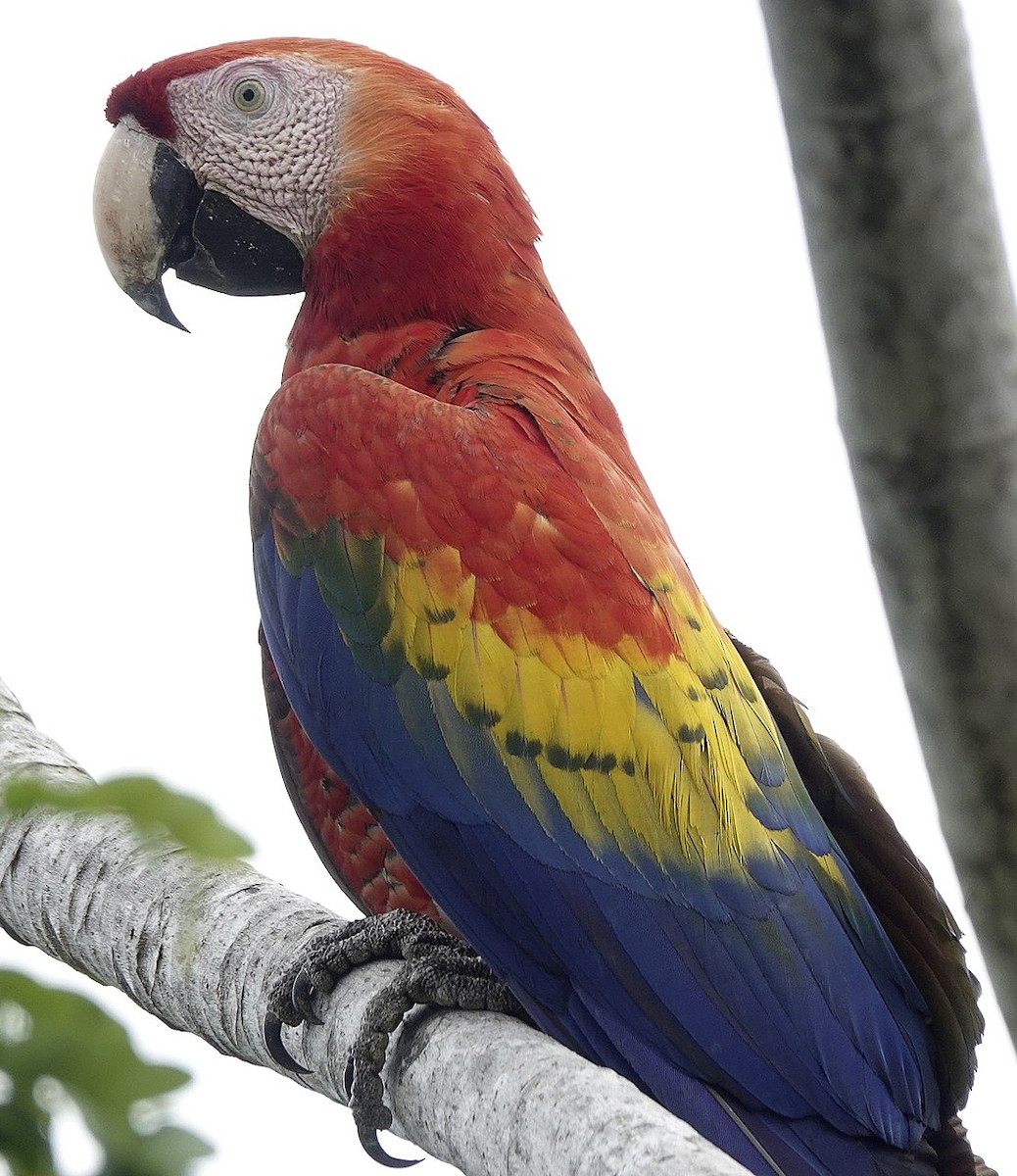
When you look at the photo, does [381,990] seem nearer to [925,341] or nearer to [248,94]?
[925,341]

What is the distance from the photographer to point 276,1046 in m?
1.34

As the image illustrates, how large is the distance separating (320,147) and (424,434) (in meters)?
0.60

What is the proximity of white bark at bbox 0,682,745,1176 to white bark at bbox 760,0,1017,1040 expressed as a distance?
33cm

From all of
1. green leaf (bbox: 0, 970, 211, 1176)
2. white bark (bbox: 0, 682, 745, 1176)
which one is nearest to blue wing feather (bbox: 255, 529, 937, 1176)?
white bark (bbox: 0, 682, 745, 1176)

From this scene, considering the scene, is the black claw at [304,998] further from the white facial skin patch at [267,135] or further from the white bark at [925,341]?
the white facial skin patch at [267,135]

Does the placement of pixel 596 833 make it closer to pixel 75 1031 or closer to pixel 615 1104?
pixel 615 1104

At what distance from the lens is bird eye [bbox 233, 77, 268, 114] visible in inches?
72.5

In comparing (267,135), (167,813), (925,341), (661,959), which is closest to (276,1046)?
(661,959)

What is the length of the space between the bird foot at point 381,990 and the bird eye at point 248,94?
1.12 m

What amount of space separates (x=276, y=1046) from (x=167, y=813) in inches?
42.0

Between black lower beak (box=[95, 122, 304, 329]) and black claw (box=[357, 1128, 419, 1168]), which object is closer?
black claw (box=[357, 1128, 419, 1168])

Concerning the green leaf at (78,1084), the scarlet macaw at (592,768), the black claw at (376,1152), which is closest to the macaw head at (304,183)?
the scarlet macaw at (592,768)

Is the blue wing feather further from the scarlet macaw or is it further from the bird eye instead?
the bird eye

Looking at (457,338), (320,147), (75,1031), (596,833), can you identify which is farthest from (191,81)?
(75,1031)
